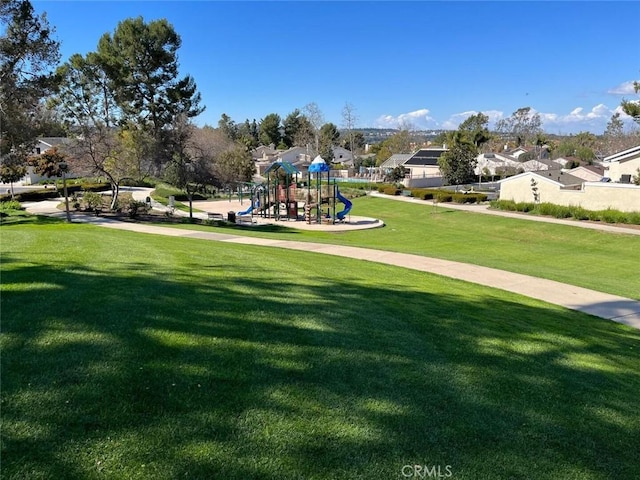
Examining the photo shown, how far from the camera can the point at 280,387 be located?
11.2ft

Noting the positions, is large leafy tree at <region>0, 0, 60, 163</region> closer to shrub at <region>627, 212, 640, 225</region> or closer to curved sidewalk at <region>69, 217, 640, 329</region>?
curved sidewalk at <region>69, 217, 640, 329</region>

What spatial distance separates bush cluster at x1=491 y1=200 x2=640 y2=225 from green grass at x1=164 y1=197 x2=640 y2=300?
9.18ft

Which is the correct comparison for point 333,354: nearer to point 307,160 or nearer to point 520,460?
point 520,460

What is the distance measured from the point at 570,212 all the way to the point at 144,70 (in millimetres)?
38315

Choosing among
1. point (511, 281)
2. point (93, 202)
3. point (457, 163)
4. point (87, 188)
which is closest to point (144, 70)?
point (87, 188)

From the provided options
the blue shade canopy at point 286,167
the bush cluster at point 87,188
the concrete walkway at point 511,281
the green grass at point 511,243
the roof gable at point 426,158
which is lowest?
the green grass at point 511,243

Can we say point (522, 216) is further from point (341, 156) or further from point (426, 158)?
point (341, 156)

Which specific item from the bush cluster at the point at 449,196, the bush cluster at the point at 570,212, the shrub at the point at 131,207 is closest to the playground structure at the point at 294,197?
the shrub at the point at 131,207

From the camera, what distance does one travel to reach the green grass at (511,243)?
13.5 meters

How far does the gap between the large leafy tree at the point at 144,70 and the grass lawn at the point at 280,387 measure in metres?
38.9

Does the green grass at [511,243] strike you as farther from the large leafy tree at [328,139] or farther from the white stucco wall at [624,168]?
the large leafy tree at [328,139]

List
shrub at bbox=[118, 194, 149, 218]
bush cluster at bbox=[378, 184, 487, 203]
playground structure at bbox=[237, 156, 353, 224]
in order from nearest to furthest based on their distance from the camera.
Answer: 1. shrub at bbox=[118, 194, 149, 218]
2. playground structure at bbox=[237, 156, 353, 224]
3. bush cluster at bbox=[378, 184, 487, 203]

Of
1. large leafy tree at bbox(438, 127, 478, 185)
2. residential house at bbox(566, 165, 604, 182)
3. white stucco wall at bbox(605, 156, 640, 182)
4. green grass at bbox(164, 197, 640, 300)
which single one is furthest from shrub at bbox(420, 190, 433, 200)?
residential house at bbox(566, 165, 604, 182)

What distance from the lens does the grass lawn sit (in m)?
2.69
